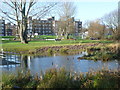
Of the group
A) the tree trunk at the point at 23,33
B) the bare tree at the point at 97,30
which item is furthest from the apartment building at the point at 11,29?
the tree trunk at the point at 23,33

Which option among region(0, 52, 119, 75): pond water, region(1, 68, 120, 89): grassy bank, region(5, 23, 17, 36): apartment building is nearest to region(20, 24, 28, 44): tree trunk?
region(0, 52, 119, 75): pond water

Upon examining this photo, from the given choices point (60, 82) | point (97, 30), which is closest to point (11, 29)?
point (97, 30)

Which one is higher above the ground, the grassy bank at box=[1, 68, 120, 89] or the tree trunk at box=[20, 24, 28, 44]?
the tree trunk at box=[20, 24, 28, 44]

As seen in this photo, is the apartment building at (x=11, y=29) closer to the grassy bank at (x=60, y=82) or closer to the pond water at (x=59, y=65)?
the pond water at (x=59, y=65)

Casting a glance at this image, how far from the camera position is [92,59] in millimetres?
13305

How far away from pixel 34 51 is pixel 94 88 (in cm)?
1360

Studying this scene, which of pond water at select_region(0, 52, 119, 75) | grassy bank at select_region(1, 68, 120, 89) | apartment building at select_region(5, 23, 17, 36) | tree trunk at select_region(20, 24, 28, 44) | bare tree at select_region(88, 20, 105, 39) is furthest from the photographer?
apartment building at select_region(5, 23, 17, 36)

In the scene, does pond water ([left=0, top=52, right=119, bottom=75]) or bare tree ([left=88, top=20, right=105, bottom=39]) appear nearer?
pond water ([left=0, top=52, right=119, bottom=75])

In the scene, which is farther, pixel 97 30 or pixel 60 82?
pixel 97 30

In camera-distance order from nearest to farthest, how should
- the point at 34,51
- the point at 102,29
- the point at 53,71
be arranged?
the point at 53,71 < the point at 34,51 < the point at 102,29

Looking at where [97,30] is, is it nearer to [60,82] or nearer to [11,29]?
[60,82]

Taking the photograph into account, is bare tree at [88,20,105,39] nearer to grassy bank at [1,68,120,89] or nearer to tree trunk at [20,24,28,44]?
tree trunk at [20,24,28,44]

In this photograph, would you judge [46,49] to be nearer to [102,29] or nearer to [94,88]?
[94,88]

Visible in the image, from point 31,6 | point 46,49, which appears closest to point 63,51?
point 46,49
